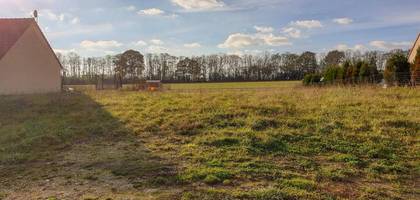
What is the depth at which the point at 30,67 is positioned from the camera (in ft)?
67.7

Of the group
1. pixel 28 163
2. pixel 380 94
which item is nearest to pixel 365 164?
pixel 28 163

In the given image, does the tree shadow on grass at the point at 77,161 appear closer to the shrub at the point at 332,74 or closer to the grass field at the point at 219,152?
the grass field at the point at 219,152

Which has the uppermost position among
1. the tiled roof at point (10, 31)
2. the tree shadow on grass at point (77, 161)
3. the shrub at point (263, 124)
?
the tiled roof at point (10, 31)

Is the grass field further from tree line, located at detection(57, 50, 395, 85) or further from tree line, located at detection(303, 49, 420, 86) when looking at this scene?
tree line, located at detection(57, 50, 395, 85)

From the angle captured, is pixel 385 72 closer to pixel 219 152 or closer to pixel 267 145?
pixel 267 145

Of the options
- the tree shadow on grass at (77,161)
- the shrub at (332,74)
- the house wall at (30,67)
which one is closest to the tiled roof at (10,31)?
the house wall at (30,67)

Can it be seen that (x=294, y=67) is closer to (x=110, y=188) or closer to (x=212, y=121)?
(x=212, y=121)

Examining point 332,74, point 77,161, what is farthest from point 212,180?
point 332,74

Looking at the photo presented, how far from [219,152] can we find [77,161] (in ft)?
7.68

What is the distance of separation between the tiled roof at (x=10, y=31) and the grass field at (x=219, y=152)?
1046cm

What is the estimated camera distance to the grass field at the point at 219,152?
14.9 ft

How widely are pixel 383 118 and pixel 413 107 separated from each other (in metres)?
1.77

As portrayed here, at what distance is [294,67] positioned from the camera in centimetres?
6159

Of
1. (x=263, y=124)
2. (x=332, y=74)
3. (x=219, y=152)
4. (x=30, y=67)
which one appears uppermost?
(x=30, y=67)
